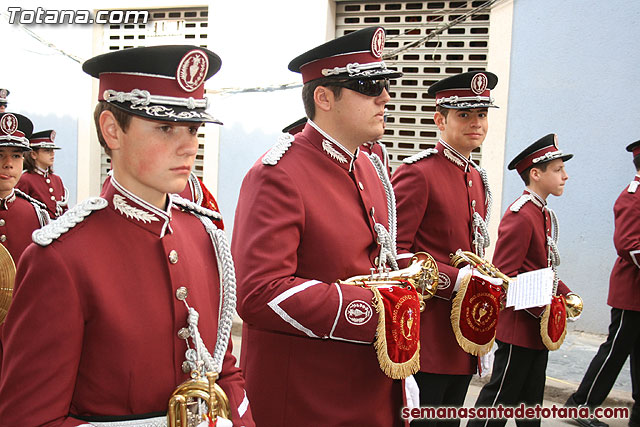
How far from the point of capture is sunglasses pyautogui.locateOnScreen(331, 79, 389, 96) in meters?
2.56

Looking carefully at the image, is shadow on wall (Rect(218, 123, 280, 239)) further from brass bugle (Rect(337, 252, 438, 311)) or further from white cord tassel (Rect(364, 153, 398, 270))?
Answer: white cord tassel (Rect(364, 153, 398, 270))

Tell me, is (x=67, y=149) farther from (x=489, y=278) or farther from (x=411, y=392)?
(x=411, y=392)

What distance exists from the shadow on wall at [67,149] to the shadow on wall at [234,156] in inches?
95.8

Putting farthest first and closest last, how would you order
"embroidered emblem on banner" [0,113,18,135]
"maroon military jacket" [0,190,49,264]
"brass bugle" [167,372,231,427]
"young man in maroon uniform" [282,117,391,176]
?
1. "embroidered emblem on banner" [0,113,18,135]
2. "maroon military jacket" [0,190,49,264]
3. "young man in maroon uniform" [282,117,391,176]
4. "brass bugle" [167,372,231,427]

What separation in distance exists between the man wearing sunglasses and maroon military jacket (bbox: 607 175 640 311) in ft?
10.3

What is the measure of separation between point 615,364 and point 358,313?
3493 mm

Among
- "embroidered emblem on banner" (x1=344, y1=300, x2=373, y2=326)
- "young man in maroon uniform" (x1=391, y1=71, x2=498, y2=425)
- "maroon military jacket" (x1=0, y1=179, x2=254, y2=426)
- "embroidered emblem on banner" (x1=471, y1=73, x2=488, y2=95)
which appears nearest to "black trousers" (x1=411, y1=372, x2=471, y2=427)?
"young man in maroon uniform" (x1=391, y1=71, x2=498, y2=425)

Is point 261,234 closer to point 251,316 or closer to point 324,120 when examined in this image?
point 251,316

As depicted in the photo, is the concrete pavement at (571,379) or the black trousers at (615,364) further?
the concrete pavement at (571,379)

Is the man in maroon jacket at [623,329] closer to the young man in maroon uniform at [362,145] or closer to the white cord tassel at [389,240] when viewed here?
the young man in maroon uniform at [362,145]

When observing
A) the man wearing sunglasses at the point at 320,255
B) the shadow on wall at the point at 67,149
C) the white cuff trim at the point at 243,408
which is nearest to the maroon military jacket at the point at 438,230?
Answer: the man wearing sunglasses at the point at 320,255

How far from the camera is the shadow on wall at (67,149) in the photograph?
9.03 meters

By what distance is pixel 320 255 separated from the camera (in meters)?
2.45

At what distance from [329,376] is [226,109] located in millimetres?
5751
